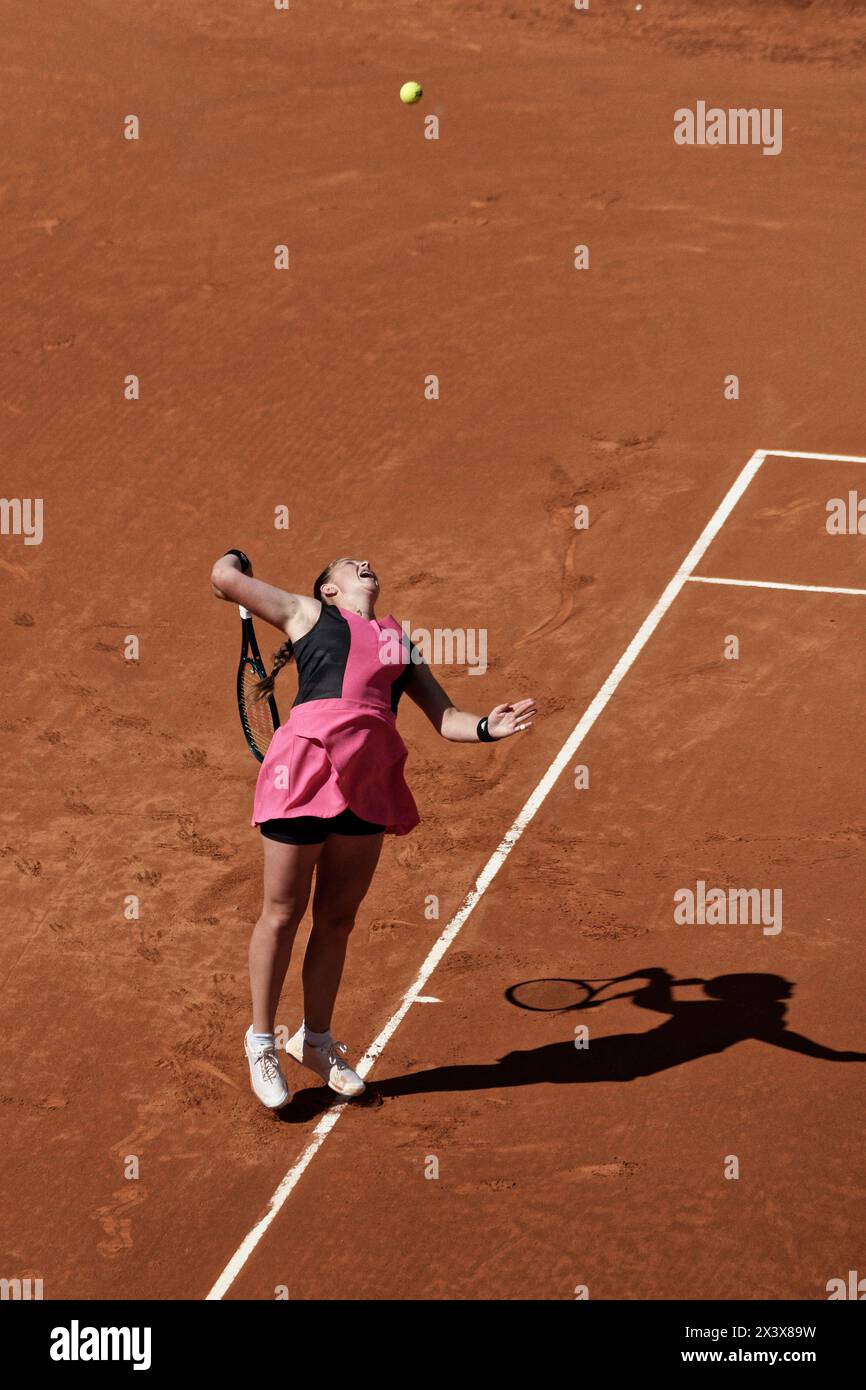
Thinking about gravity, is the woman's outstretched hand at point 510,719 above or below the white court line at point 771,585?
below

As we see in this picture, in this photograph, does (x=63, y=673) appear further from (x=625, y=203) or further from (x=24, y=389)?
(x=625, y=203)

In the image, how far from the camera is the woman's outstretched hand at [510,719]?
7086 millimetres

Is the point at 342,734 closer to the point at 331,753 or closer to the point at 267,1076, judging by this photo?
the point at 331,753

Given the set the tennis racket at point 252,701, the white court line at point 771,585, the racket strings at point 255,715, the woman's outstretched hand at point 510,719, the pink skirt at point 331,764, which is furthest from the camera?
the white court line at point 771,585

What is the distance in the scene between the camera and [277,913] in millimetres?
7461

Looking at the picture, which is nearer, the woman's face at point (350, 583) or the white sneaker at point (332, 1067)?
Answer: the woman's face at point (350, 583)

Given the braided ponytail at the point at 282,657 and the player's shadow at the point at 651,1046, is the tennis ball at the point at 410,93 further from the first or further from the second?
the player's shadow at the point at 651,1046

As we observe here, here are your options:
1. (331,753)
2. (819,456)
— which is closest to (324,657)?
(331,753)

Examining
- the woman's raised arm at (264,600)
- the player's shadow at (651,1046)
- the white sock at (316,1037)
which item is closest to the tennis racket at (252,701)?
the woman's raised arm at (264,600)

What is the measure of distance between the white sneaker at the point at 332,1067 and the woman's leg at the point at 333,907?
0.56ft

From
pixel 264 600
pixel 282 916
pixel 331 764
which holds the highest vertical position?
pixel 264 600

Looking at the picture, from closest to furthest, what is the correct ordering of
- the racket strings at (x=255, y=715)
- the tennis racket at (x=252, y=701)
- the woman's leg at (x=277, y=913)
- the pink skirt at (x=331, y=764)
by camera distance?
the pink skirt at (x=331, y=764), the woman's leg at (x=277, y=913), the tennis racket at (x=252, y=701), the racket strings at (x=255, y=715)

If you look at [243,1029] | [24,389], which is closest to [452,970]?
[243,1029]

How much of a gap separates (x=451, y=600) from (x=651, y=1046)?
190 inches
